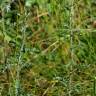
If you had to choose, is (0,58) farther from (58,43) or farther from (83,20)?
(83,20)

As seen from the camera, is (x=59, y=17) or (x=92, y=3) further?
(x=92, y=3)

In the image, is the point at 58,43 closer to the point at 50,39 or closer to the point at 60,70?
the point at 50,39

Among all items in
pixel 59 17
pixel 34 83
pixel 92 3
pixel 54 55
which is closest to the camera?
pixel 34 83

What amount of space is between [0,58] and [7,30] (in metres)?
0.36

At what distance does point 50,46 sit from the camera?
3.38 m

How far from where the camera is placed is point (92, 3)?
3.82m

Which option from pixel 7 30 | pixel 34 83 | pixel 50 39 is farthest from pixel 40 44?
pixel 34 83

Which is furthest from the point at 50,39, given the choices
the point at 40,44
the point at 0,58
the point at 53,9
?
the point at 0,58

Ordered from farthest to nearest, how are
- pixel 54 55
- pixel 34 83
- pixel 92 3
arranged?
pixel 92 3
pixel 54 55
pixel 34 83

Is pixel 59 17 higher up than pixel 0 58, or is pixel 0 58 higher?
pixel 59 17

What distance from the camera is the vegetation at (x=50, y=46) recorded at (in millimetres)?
2803

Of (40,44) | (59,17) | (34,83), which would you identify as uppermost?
(59,17)

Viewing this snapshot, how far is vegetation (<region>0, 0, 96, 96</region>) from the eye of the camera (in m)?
2.80

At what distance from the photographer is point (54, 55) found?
3260mm
